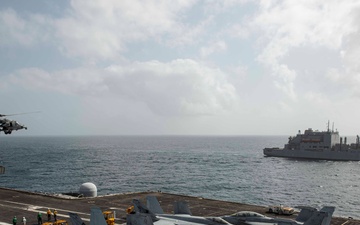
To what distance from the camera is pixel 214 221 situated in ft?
95.0

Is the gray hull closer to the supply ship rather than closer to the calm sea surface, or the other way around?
the supply ship

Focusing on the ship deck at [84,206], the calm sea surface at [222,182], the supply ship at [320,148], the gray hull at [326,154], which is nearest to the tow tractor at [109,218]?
the ship deck at [84,206]

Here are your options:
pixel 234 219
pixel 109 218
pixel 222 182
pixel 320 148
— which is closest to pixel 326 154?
pixel 320 148

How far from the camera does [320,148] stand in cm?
16075

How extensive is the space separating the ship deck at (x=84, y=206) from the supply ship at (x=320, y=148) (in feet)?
406

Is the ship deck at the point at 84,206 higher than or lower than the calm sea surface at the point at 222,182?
higher

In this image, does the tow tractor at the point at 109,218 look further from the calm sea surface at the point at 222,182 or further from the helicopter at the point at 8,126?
the calm sea surface at the point at 222,182

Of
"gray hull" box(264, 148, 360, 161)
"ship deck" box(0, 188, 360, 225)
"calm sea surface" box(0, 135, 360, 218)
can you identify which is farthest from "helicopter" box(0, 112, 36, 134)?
"gray hull" box(264, 148, 360, 161)

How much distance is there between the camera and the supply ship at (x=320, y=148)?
156 metres

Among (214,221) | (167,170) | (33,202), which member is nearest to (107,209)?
(33,202)

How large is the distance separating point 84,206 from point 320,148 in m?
141

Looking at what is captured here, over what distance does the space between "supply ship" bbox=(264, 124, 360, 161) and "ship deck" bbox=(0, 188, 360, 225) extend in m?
124

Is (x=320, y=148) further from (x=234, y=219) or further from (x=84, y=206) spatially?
(x=234, y=219)

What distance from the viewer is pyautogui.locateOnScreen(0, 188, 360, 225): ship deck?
131 feet
